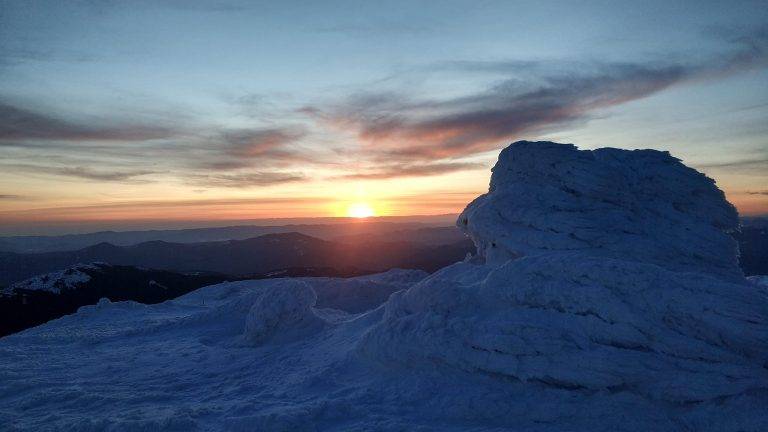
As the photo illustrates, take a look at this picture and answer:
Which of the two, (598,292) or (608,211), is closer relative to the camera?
(598,292)

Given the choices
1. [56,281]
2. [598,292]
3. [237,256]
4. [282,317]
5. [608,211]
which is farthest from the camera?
[237,256]

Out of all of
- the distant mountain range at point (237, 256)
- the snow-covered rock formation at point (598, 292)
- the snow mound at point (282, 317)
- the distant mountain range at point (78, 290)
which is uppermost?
the snow-covered rock formation at point (598, 292)

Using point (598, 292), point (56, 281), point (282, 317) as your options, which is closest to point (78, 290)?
point (56, 281)

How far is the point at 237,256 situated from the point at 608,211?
17157 cm

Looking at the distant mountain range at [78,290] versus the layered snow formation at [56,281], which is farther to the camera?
the layered snow formation at [56,281]

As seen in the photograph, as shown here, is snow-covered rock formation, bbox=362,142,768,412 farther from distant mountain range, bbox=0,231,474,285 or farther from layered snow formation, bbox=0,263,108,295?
distant mountain range, bbox=0,231,474,285

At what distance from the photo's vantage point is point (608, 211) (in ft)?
63.0

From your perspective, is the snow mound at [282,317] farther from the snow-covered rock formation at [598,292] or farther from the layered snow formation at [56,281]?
the layered snow formation at [56,281]

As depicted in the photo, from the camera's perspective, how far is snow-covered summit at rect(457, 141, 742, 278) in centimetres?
1748

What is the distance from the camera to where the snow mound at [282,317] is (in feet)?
73.7

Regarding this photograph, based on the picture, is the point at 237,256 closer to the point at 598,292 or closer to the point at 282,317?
the point at 282,317

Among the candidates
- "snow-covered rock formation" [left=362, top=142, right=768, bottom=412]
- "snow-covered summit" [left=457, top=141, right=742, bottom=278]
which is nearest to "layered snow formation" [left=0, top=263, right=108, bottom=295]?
"snow-covered rock formation" [left=362, top=142, right=768, bottom=412]

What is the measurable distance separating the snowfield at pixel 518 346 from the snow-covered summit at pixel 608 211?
68 millimetres

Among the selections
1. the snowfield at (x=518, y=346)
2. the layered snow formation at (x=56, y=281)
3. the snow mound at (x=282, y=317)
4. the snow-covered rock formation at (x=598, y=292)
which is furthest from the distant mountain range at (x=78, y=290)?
the snow-covered rock formation at (x=598, y=292)
